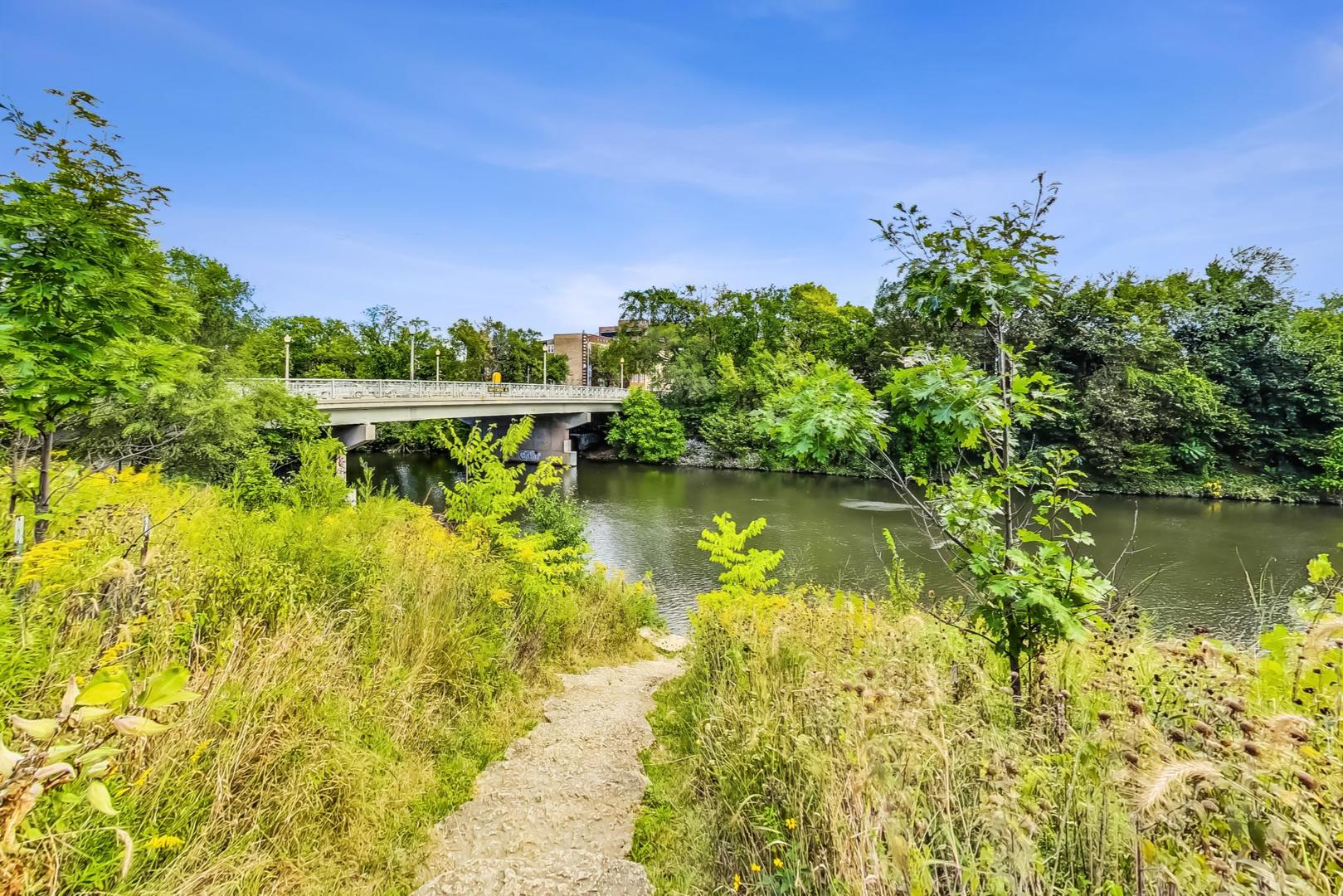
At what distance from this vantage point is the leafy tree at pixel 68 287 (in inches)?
140

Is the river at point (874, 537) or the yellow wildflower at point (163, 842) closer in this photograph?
the yellow wildflower at point (163, 842)

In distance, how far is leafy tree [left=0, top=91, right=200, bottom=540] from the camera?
3.55m

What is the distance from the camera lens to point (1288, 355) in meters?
26.8

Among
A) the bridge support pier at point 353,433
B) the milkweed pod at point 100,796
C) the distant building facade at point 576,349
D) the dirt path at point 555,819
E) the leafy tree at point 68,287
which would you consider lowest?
the dirt path at point 555,819

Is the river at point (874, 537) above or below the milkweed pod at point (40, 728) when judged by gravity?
below

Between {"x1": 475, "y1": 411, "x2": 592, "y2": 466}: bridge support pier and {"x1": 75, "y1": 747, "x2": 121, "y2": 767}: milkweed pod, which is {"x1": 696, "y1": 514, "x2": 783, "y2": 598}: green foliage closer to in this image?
{"x1": 75, "y1": 747, "x2": 121, "y2": 767}: milkweed pod

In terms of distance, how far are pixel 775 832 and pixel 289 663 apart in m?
2.68

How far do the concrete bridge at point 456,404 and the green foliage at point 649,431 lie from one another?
83.6 inches

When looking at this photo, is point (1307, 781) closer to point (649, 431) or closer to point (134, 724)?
point (134, 724)

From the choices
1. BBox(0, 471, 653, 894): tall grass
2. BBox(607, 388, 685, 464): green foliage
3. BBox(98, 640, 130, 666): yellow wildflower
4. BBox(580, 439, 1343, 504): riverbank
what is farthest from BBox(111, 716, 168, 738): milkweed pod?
BBox(607, 388, 685, 464): green foliage

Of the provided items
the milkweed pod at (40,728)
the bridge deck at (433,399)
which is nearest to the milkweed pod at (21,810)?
the milkweed pod at (40,728)

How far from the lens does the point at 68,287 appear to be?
12.0 ft

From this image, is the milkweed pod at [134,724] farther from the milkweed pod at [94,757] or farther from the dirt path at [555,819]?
the dirt path at [555,819]

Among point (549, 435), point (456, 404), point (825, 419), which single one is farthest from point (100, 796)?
point (549, 435)
